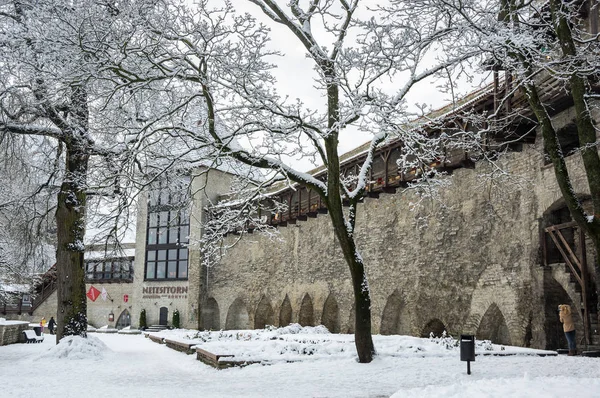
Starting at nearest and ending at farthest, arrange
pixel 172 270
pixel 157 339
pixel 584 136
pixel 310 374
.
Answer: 1. pixel 584 136
2. pixel 310 374
3. pixel 157 339
4. pixel 172 270

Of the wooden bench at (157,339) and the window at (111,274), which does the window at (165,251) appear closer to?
the window at (111,274)

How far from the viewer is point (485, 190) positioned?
15500 mm

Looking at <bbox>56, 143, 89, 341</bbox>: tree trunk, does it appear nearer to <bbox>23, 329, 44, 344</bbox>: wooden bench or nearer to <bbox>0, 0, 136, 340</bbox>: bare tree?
<bbox>0, 0, 136, 340</bbox>: bare tree

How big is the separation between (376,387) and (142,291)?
29502 millimetres

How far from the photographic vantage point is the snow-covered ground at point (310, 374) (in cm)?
625

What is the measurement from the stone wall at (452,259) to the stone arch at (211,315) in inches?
309

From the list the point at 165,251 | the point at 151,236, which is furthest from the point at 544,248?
the point at 151,236

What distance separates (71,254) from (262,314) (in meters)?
16.2

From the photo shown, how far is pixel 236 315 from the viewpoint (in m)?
31.1

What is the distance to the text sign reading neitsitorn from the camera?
110 feet

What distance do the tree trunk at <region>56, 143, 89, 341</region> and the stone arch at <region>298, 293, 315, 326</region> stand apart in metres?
12.5

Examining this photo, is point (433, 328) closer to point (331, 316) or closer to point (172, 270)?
point (331, 316)

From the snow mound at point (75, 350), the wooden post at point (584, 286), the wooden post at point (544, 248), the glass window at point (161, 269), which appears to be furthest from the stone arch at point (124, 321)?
the wooden post at point (584, 286)

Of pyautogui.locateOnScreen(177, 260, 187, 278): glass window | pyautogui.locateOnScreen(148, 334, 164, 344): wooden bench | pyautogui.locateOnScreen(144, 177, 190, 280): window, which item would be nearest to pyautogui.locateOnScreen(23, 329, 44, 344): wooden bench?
pyautogui.locateOnScreen(148, 334, 164, 344): wooden bench
